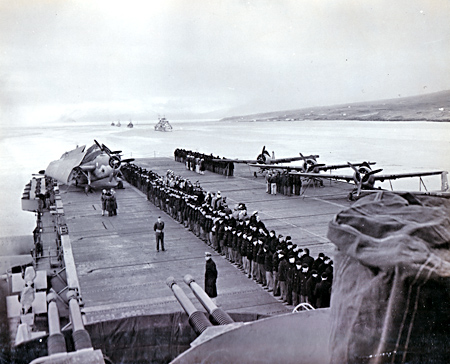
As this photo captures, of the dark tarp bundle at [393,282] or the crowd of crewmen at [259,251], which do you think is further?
the crowd of crewmen at [259,251]

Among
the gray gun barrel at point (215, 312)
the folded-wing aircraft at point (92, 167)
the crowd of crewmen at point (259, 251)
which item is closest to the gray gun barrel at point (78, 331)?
the gray gun barrel at point (215, 312)

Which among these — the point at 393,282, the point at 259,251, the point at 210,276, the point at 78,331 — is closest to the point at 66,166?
the point at 259,251

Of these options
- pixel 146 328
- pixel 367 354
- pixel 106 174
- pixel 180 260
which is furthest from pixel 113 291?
pixel 106 174

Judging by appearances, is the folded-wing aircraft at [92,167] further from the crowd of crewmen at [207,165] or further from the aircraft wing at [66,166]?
the crowd of crewmen at [207,165]

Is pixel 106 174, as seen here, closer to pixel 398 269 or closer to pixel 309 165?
pixel 309 165

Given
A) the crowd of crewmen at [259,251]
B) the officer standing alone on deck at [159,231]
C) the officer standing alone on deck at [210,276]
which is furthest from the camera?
the officer standing alone on deck at [159,231]

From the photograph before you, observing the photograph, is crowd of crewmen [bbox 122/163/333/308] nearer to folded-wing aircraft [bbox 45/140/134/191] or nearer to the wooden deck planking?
the wooden deck planking

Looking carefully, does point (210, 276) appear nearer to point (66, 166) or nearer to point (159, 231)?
point (159, 231)
